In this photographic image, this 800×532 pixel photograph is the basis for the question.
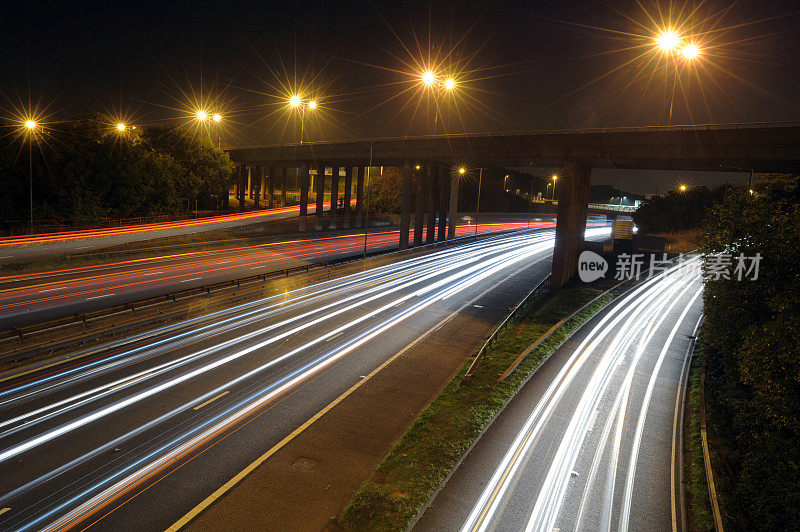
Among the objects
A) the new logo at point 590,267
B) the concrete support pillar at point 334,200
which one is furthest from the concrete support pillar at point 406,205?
the concrete support pillar at point 334,200

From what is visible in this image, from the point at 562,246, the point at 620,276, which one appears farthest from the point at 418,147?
the point at 620,276

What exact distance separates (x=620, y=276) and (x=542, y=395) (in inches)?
1237

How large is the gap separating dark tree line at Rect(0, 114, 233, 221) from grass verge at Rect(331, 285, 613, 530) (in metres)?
45.8

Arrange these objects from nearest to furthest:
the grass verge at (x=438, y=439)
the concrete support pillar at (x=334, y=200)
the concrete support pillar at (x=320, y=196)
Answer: the grass verge at (x=438, y=439)
the concrete support pillar at (x=320, y=196)
the concrete support pillar at (x=334, y=200)

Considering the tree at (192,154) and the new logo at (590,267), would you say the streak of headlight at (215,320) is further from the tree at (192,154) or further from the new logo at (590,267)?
the tree at (192,154)

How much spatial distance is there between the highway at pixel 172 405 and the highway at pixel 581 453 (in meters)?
5.45

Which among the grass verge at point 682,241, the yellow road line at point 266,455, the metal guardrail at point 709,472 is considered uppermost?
the grass verge at point 682,241

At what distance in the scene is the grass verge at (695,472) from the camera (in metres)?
10.9

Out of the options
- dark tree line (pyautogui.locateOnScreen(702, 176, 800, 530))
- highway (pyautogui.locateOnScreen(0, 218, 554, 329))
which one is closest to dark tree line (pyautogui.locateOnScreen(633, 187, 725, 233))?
highway (pyautogui.locateOnScreen(0, 218, 554, 329))

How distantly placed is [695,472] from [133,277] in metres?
33.0

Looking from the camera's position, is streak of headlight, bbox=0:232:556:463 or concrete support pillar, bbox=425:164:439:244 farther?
concrete support pillar, bbox=425:164:439:244

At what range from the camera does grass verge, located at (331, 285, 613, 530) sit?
10.3 m

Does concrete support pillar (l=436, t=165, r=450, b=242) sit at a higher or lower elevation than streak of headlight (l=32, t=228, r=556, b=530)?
higher

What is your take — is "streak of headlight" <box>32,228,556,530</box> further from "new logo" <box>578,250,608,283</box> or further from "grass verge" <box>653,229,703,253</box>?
"grass verge" <box>653,229,703,253</box>
